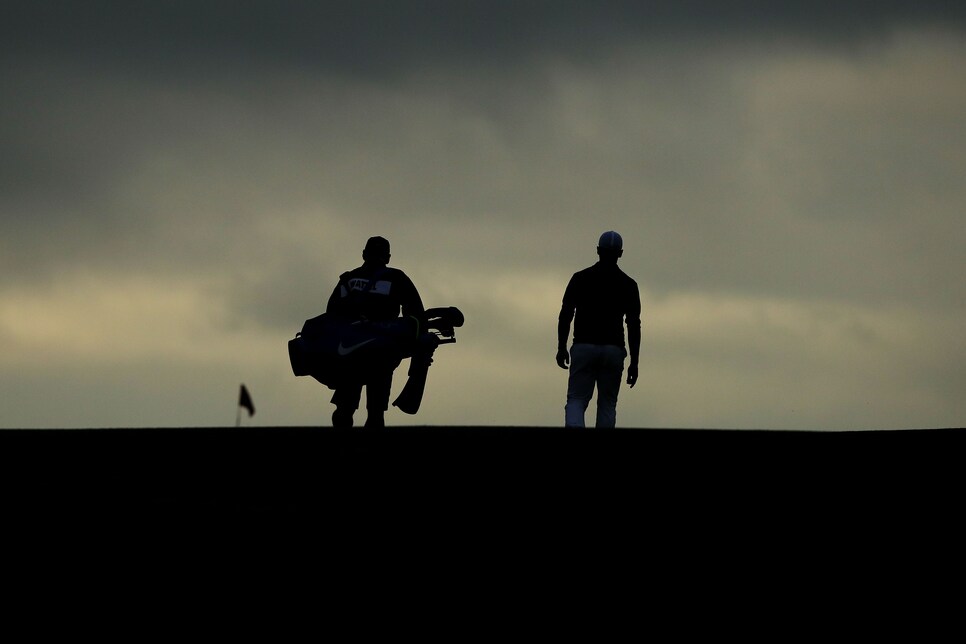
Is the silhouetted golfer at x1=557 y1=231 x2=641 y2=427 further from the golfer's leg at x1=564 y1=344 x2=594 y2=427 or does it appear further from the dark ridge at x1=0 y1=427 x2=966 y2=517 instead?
the dark ridge at x1=0 y1=427 x2=966 y2=517

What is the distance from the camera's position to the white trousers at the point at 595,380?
55.1 ft

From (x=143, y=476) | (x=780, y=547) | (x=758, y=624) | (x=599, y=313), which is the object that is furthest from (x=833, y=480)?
(x=599, y=313)

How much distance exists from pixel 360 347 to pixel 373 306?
421 millimetres

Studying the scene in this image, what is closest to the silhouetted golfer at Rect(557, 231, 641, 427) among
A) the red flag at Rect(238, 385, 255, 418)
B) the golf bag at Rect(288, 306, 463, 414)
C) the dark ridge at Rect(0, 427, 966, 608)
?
the golf bag at Rect(288, 306, 463, 414)

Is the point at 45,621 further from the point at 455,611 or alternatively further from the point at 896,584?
the point at 896,584

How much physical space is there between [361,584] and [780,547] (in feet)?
7.22

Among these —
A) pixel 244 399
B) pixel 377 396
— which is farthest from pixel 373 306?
pixel 244 399

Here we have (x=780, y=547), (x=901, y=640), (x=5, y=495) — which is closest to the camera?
(x=901, y=640)

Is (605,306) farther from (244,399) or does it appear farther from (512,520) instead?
(244,399)

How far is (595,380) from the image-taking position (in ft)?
56.2

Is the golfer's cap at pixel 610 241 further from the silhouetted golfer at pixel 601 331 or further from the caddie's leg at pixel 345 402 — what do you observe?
the caddie's leg at pixel 345 402

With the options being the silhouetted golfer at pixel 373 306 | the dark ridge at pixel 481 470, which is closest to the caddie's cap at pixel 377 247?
the silhouetted golfer at pixel 373 306

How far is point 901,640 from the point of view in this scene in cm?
855

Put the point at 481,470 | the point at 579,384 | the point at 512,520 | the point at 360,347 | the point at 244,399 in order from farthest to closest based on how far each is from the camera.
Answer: the point at 244,399, the point at 579,384, the point at 360,347, the point at 481,470, the point at 512,520
